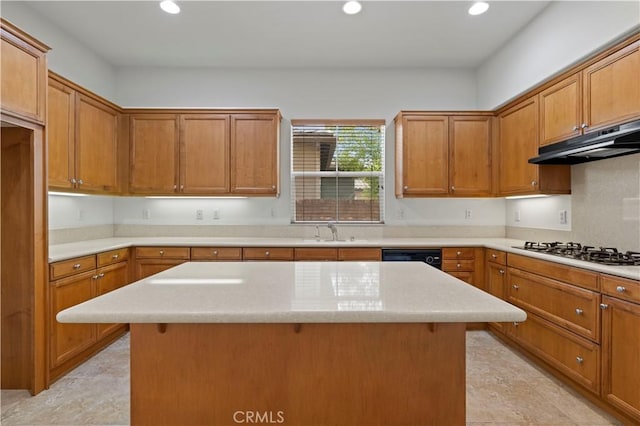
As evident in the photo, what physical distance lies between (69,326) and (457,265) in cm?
354

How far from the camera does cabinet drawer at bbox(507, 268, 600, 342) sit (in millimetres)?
2195

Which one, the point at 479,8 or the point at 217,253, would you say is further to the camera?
A: the point at 217,253

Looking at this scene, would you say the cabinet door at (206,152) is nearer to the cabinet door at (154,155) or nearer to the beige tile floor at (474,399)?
the cabinet door at (154,155)

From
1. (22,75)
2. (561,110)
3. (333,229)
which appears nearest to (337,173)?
(333,229)

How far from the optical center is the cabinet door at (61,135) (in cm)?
280

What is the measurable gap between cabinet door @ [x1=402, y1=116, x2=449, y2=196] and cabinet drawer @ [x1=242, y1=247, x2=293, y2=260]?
1474 mm

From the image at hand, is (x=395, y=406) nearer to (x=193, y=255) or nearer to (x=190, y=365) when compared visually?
(x=190, y=365)

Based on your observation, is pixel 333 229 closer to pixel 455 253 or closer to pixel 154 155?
pixel 455 253

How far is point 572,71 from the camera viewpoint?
2.69 meters

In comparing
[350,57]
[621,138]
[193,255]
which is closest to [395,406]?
[621,138]

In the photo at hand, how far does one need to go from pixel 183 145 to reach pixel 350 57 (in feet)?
6.99

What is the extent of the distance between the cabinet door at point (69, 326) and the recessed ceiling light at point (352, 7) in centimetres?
317

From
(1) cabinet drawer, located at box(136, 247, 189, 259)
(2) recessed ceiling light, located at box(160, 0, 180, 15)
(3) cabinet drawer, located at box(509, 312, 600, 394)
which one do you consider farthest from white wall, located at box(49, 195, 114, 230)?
(3) cabinet drawer, located at box(509, 312, 600, 394)

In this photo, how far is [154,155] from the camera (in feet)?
12.5
